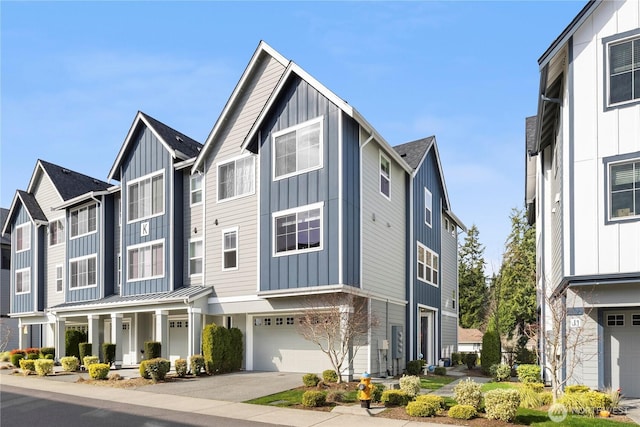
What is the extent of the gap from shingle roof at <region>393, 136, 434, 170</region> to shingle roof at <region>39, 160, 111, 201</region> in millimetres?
19684

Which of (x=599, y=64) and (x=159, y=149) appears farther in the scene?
(x=159, y=149)

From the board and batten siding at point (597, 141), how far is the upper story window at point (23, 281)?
33.3 meters

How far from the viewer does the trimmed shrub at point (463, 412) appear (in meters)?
11.8

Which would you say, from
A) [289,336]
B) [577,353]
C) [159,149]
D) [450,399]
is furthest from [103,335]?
[577,353]

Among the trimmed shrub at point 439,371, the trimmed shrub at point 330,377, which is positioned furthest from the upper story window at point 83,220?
the trimmed shrub at point 439,371

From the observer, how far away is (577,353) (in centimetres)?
1418

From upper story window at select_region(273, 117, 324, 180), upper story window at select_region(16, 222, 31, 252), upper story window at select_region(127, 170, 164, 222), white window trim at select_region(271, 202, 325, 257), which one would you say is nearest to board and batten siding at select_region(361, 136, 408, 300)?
white window trim at select_region(271, 202, 325, 257)

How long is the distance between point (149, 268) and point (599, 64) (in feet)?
67.5

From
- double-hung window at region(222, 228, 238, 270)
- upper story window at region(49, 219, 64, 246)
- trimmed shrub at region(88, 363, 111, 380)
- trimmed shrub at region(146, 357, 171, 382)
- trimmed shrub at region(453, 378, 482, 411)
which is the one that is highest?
upper story window at region(49, 219, 64, 246)

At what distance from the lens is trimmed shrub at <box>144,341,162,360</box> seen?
73.8 ft

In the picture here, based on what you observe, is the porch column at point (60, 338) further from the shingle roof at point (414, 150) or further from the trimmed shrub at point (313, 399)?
the shingle roof at point (414, 150)

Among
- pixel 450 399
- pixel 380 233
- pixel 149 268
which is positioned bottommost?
pixel 450 399

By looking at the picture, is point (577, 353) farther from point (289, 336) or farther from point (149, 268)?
point (149, 268)

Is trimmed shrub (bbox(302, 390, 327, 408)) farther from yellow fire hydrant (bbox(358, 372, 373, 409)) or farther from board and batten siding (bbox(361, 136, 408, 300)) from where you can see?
board and batten siding (bbox(361, 136, 408, 300))
